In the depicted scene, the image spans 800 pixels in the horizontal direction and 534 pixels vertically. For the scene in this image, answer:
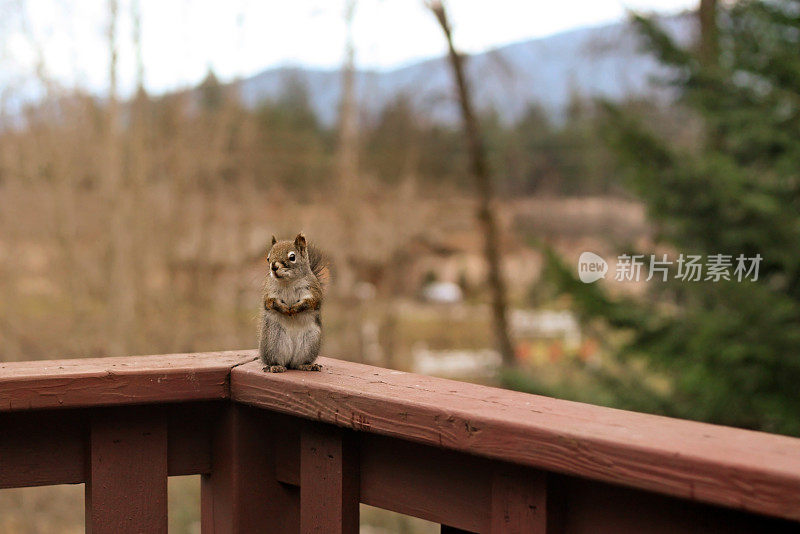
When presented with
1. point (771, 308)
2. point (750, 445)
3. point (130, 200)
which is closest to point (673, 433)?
point (750, 445)

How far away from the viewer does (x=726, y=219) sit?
4953 mm

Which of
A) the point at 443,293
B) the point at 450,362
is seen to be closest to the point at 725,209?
the point at 450,362

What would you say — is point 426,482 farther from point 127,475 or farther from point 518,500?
point 127,475

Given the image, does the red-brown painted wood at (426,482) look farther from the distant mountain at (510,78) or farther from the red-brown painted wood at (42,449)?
the distant mountain at (510,78)

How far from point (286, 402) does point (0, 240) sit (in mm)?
8556

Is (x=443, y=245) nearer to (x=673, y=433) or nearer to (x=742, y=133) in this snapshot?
(x=742, y=133)

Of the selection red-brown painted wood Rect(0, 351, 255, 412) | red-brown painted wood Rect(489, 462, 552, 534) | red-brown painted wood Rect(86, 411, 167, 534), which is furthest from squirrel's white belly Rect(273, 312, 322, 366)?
red-brown painted wood Rect(489, 462, 552, 534)

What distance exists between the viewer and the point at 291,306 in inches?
58.4

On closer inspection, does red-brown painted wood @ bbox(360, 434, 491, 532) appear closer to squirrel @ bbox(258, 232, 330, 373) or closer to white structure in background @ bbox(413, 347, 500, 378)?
squirrel @ bbox(258, 232, 330, 373)

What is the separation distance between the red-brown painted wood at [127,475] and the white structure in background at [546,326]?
404 inches

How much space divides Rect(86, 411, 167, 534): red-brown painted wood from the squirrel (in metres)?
0.23

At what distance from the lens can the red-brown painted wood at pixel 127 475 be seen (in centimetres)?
118

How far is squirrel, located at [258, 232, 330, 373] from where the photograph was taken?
4.64ft

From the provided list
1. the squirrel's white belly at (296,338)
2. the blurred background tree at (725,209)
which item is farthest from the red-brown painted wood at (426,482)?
the blurred background tree at (725,209)
